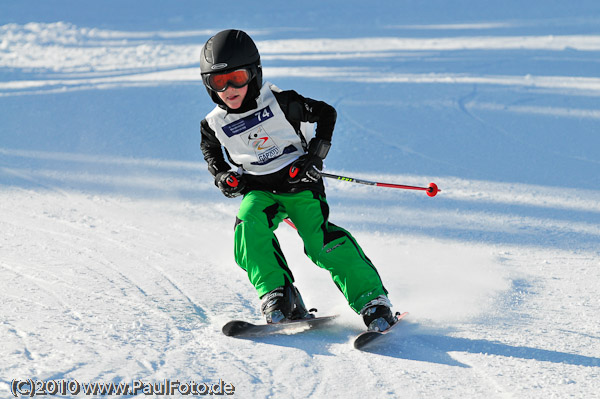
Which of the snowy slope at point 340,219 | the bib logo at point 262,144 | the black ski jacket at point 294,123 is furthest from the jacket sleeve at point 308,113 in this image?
the snowy slope at point 340,219

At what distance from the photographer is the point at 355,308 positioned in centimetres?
336

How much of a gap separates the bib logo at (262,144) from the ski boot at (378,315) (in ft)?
2.90

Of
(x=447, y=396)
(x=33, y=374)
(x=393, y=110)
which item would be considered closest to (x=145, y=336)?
(x=33, y=374)

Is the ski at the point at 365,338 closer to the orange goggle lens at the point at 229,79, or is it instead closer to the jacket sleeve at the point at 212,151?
the jacket sleeve at the point at 212,151

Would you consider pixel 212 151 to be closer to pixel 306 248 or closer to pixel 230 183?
pixel 230 183

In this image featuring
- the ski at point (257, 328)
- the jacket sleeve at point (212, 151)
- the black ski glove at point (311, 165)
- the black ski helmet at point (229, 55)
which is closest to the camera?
the ski at point (257, 328)

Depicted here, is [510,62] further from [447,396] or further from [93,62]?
[447,396]

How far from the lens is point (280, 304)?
10.8 feet

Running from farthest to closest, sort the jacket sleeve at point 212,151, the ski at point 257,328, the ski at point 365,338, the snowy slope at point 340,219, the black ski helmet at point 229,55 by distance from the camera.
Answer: the jacket sleeve at point 212,151
the black ski helmet at point 229,55
the ski at point 257,328
the ski at point 365,338
the snowy slope at point 340,219

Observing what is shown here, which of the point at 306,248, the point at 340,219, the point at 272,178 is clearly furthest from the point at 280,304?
the point at 340,219

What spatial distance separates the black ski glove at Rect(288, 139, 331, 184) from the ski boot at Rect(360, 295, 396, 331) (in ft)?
2.21

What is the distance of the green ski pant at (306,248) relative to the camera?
132 inches

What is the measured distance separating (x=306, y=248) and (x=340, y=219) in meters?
1.85

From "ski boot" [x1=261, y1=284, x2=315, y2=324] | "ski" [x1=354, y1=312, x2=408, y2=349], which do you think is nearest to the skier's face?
"ski boot" [x1=261, y1=284, x2=315, y2=324]
